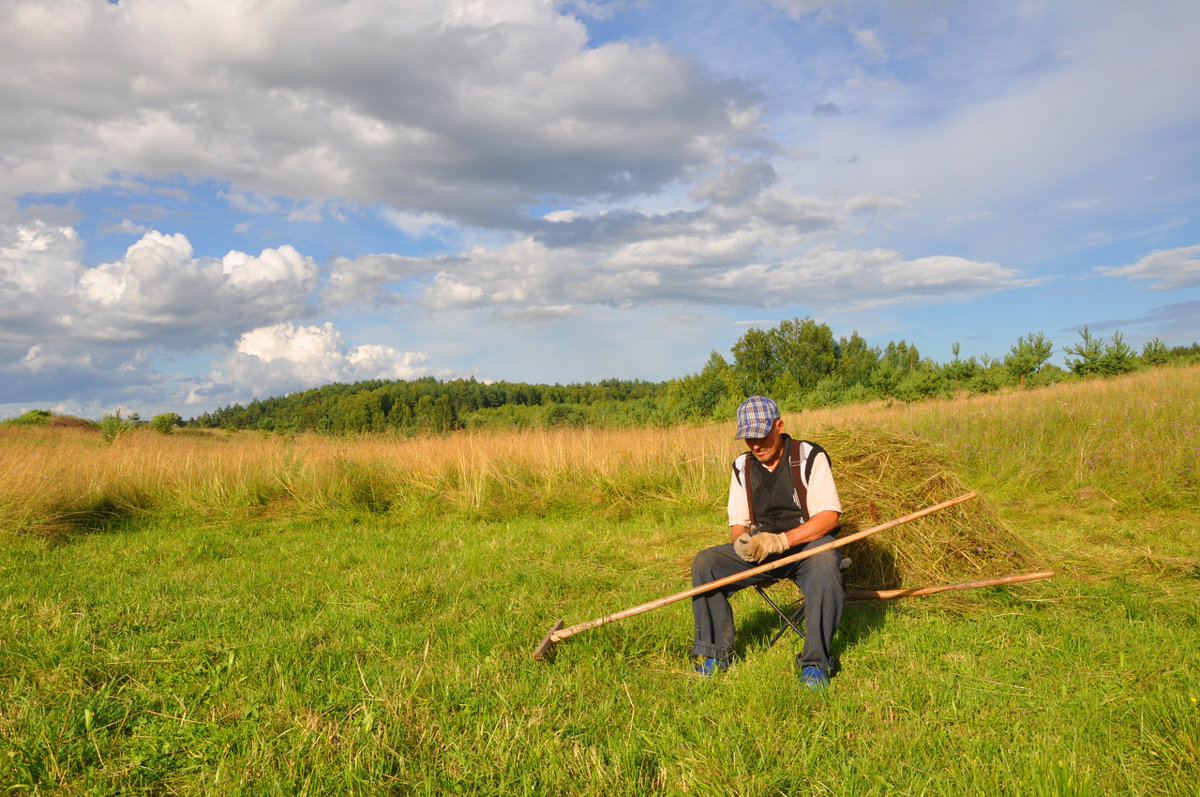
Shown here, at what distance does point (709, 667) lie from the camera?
3.44 m

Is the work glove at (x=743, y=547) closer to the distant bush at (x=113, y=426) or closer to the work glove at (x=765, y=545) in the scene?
the work glove at (x=765, y=545)

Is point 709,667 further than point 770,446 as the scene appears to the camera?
No

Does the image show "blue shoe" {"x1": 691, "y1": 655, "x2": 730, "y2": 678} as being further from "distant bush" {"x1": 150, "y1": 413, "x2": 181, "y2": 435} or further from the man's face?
"distant bush" {"x1": 150, "y1": 413, "x2": 181, "y2": 435}

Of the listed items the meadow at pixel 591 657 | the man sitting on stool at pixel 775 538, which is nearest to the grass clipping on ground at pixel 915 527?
the meadow at pixel 591 657

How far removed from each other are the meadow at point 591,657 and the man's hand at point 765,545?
1.85 feet

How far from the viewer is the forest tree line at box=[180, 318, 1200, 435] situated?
1753 cm

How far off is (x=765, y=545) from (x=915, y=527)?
1.97 m

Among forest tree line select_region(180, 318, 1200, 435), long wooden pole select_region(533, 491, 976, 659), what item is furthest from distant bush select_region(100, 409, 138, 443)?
long wooden pole select_region(533, 491, 976, 659)

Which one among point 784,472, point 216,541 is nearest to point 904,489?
point 784,472

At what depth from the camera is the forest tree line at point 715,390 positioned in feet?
57.5

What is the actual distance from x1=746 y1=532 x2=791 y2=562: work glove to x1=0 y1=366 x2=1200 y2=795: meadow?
1.84 feet

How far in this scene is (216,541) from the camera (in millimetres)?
7191

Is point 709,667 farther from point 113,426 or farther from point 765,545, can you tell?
point 113,426

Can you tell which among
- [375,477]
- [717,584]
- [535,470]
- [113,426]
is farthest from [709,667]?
[113,426]
